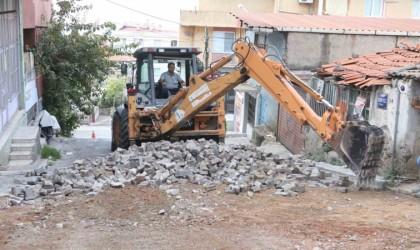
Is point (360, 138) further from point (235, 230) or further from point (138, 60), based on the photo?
point (138, 60)

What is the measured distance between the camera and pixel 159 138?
13398 mm

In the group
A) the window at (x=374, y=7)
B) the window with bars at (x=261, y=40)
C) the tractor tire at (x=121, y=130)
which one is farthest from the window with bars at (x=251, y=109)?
the tractor tire at (x=121, y=130)

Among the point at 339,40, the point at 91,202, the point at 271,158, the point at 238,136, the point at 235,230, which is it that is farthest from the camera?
the point at 238,136

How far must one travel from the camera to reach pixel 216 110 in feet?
44.5

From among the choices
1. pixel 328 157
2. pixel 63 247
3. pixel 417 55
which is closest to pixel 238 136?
pixel 328 157

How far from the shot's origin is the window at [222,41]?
35000mm

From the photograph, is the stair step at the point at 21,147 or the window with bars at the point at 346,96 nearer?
the window with bars at the point at 346,96

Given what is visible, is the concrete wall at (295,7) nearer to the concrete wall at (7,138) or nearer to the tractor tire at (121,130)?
the tractor tire at (121,130)

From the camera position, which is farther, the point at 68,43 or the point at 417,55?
the point at 68,43

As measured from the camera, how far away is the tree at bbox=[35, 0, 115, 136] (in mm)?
20062

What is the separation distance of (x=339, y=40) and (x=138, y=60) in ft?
24.0

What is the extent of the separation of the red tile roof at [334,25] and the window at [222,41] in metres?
12.8

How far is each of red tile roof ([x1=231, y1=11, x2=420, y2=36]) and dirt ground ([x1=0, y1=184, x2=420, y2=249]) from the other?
9.18 metres

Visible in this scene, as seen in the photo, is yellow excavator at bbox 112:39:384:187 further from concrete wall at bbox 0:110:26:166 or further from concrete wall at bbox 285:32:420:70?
concrete wall at bbox 285:32:420:70
